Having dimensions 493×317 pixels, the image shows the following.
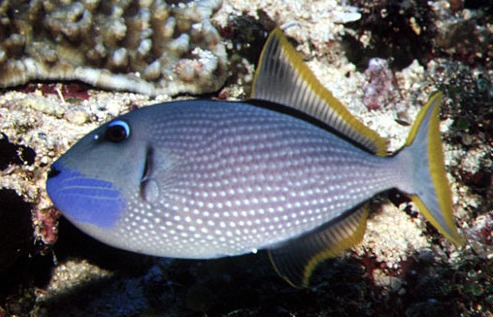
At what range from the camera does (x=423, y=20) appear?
4410mm

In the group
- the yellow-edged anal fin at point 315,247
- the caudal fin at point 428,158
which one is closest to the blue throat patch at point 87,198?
the yellow-edged anal fin at point 315,247

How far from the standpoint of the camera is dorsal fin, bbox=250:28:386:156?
218 centimetres

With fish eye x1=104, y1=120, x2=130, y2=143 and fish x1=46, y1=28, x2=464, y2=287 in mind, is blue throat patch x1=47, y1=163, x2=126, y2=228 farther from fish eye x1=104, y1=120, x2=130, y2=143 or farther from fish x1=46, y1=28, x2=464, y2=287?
fish eye x1=104, y1=120, x2=130, y2=143

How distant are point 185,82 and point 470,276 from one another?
8.05 feet

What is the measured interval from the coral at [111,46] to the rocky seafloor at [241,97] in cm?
1

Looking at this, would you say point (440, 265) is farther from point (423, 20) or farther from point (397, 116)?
point (423, 20)

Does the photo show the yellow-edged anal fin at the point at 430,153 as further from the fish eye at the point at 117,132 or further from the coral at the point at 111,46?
the coral at the point at 111,46

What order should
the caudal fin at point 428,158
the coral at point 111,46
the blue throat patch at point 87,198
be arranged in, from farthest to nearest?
the coral at point 111,46
the caudal fin at point 428,158
the blue throat patch at point 87,198

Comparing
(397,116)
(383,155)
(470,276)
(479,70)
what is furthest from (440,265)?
(479,70)

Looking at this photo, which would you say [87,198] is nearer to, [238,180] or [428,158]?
[238,180]

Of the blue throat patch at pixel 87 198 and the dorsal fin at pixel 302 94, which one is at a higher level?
the dorsal fin at pixel 302 94

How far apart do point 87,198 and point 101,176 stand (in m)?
0.11

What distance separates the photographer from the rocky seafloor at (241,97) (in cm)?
318

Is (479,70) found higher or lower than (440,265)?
higher
